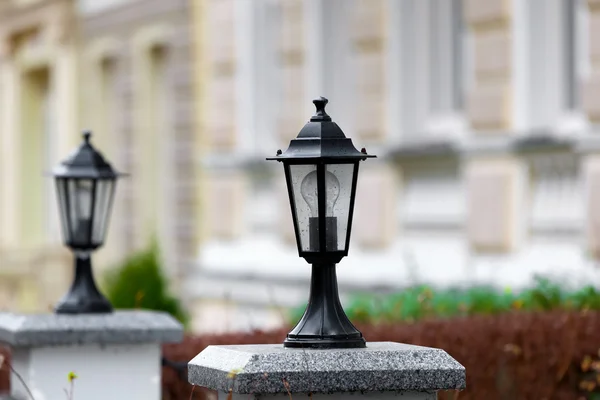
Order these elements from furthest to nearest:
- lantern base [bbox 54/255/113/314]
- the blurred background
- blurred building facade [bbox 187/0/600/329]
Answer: the blurred background → blurred building facade [bbox 187/0/600/329] → lantern base [bbox 54/255/113/314]

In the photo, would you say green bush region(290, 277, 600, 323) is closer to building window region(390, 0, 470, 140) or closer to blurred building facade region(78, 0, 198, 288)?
building window region(390, 0, 470, 140)

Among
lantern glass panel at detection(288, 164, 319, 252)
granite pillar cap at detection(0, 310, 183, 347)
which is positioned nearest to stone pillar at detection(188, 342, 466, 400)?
lantern glass panel at detection(288, 164, 319, 252)

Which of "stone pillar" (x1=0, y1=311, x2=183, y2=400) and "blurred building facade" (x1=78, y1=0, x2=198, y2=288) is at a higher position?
"blurred building facade" (x1=78, y1=0, x2=198, y2=288)

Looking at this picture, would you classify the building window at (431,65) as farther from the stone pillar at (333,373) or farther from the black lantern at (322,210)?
the stone pillar at (333,373)

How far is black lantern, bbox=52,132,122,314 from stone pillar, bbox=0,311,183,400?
327mm

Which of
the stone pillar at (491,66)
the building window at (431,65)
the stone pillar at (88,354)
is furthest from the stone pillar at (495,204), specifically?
the stone pillar at (88,354)

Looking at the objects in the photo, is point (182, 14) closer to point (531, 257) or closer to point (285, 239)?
point (285, 239)

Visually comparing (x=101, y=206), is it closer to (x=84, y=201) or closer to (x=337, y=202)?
(x=84, y=201)

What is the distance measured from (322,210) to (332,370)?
0.50 metres

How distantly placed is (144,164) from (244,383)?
14.2m

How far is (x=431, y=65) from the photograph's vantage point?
12.5 meters

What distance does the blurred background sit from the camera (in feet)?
35.8

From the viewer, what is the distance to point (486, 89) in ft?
37.1

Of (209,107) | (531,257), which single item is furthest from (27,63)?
(531,257)
